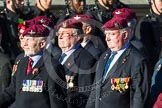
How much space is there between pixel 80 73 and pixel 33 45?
29.4 inches

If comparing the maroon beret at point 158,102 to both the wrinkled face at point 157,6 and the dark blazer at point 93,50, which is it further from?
the wrinkled face at point 157,6

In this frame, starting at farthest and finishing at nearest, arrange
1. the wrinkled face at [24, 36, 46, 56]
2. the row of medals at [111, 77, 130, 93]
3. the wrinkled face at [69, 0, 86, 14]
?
the wrinkled face at [69, 0, 86, 14] < the wrinkled face at [24, 36, 46, 56] < the row of medals at [111, 77, 130, 93]

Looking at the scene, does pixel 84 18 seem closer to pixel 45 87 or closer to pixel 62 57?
pixel 62 57

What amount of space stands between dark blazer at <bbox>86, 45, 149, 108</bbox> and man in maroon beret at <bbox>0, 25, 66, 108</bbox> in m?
0.42

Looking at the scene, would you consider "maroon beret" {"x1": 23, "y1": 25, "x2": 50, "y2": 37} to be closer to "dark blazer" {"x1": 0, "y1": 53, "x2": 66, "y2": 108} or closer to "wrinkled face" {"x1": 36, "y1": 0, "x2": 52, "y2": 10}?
"dark blazer" {"x1": 0, "y1": 53, "x2": 66, "y2": 108}

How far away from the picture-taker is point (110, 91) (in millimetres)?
6461

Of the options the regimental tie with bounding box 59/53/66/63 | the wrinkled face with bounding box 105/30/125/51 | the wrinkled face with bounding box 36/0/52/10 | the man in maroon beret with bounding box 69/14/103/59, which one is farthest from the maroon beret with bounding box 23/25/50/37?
the wrinkled face with bounding box 36/0/52/10

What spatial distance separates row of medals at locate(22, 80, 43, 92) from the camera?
6695 millimetres

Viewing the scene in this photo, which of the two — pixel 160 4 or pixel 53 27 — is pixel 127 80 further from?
pixel 160 4

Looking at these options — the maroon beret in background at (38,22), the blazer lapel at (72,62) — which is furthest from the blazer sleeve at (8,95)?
the maroon beret in background at (38,22)

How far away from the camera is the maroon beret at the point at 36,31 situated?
22.5ft

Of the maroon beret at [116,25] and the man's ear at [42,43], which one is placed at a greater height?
the maroon beret at [116,25]

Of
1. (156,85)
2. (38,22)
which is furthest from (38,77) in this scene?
(156,85)

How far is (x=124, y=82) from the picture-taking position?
20.9ft
